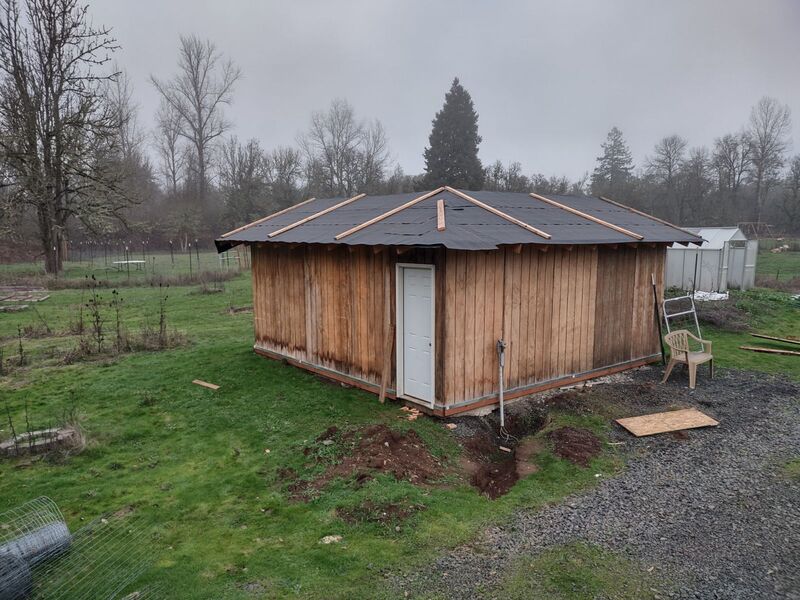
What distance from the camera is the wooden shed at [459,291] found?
6.43 metres

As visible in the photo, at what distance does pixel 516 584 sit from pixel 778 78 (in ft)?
65.0

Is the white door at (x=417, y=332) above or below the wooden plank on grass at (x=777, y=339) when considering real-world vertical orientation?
above

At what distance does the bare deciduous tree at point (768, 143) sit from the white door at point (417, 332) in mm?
37729

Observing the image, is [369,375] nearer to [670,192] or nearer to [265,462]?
[265,462]

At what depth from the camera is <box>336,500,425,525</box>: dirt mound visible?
4238 millimetres

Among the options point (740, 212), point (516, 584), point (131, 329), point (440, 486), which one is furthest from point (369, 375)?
point (740, 212)

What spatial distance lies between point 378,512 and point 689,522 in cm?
266

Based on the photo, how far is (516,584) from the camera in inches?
136

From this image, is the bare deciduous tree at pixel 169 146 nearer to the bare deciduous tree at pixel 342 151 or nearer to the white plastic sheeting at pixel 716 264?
the bare deciduous tree at pixel 342 151

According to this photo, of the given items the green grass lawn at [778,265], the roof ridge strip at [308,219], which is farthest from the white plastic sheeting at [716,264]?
the roof ridge strip at [308,219]

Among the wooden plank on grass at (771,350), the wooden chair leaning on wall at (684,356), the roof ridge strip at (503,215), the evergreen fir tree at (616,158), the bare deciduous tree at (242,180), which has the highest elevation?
the evergreen fir tree at (616,158)

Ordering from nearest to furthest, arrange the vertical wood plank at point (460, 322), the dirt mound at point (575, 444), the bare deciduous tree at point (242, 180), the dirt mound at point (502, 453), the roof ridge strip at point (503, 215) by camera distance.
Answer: the dirt mound at point (502, 453) < the dirt mound at point (575, 444) < the vertical wood plank at point (460, 322) < the roof ridge strip at point (503, 215) < the bare deciduous tree at point (242, 180)

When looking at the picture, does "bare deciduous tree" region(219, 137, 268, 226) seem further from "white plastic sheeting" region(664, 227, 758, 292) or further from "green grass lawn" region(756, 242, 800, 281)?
"green grass lawn" region(756, 242, 800, 281)

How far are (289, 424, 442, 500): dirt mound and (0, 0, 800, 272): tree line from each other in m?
19.4
